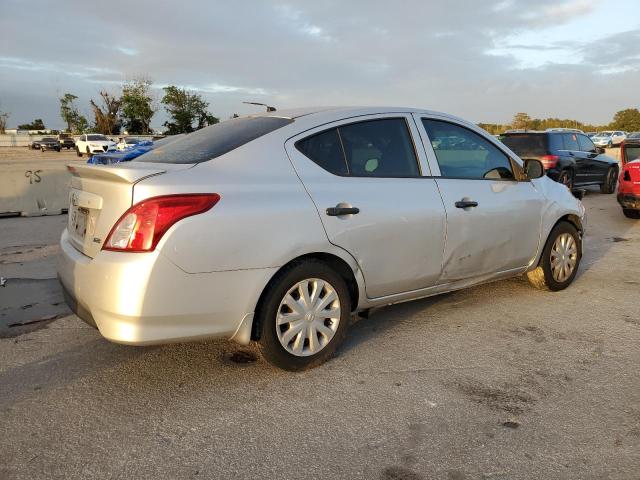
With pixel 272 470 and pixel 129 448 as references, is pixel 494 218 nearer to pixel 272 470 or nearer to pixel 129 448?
pixel 272 470

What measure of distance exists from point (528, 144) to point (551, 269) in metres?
8.15

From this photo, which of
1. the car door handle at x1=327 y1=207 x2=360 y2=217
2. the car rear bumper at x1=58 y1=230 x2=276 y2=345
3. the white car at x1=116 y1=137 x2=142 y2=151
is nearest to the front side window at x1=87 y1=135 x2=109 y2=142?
the white car at x1=116 y1=137 x2=142 y2=151

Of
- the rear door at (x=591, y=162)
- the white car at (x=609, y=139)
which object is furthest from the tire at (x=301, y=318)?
the white car at (x=609, y=139)

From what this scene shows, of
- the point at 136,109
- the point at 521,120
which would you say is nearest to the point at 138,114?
→ the point at 136,109

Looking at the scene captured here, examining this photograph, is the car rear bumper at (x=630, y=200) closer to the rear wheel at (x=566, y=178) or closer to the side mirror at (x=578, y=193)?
the side mirror at (x=578, y=193)

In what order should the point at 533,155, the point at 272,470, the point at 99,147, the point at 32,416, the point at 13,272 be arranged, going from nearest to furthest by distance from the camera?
the point at 272,470, the point at 32,416, the point at 13,272, the point at 533,155, the point at 99,147

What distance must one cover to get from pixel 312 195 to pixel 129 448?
1692 mm

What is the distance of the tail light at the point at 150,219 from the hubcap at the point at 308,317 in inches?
31.5

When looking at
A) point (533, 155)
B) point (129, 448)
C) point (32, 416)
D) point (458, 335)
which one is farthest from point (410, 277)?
point (533, 155)

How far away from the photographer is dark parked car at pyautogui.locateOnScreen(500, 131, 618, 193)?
12.0 metres

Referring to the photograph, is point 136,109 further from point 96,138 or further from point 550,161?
point 550,161

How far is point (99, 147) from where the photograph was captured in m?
38.8

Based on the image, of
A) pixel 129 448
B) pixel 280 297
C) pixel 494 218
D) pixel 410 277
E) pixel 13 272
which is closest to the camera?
pixel 129 448

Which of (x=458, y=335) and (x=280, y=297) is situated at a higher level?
(x=280, y=297)
